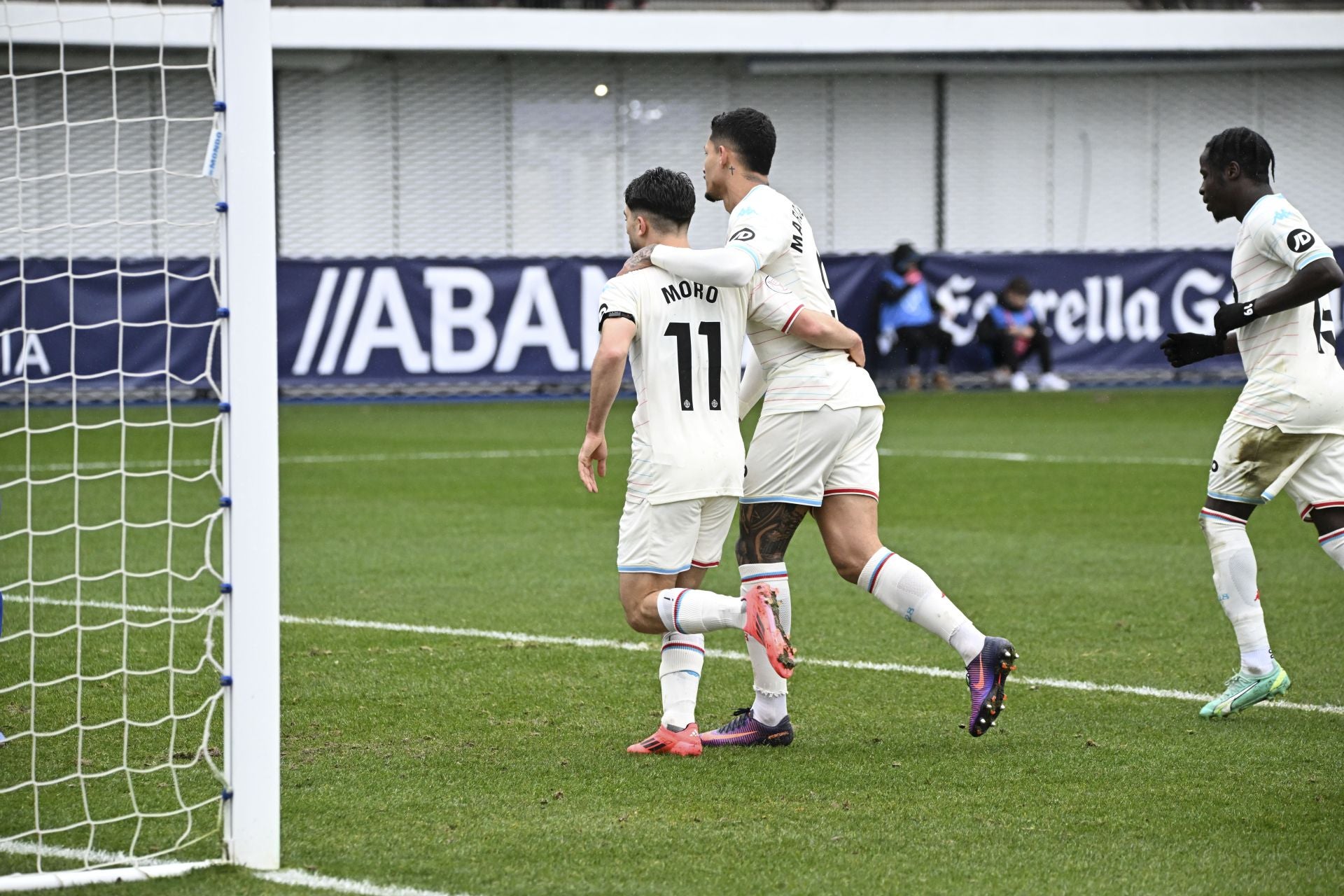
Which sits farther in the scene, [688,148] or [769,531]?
[688,148]

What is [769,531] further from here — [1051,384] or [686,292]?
[1051,384]

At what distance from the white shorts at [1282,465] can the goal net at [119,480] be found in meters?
3.53

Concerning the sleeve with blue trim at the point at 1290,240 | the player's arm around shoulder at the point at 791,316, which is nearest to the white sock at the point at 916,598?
the player's arm around shoulder at the point at 791,316

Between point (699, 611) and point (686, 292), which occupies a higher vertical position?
point (686, 292)

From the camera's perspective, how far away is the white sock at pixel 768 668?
5492 millimetres

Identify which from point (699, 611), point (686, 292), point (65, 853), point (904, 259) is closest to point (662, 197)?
point (686, 292)

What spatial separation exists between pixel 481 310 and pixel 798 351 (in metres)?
16.0

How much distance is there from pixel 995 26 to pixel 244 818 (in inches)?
942

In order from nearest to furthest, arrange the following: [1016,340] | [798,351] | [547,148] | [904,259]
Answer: [798,351]
[904,259]
[1016,340]
[547,148]

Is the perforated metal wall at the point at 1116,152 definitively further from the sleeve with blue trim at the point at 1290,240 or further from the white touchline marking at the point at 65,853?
the white touchline marking at the point at 65,853

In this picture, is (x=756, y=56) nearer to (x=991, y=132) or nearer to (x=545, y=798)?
(x=991, y=132)

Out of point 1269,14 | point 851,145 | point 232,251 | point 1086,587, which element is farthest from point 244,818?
point 1269,14

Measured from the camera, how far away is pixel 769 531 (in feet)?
18.2

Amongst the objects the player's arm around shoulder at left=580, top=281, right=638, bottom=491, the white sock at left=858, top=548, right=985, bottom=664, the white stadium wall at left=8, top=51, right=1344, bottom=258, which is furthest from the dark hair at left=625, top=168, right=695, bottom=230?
the white stadium wall at left=8, top=51, right=1344, bottom=258
